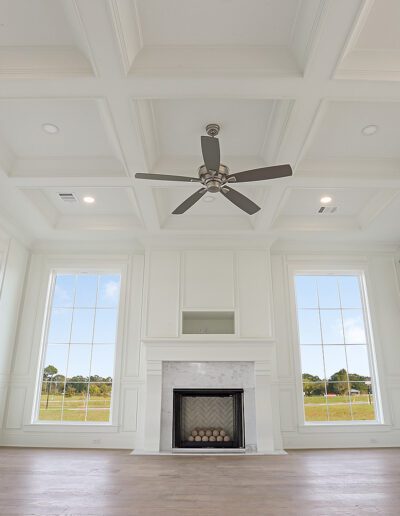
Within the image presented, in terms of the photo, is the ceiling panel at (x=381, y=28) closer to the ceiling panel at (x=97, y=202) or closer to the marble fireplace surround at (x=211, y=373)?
the ceiling panel at (x=97, y=202)

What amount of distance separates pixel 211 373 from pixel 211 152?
10.7 ft

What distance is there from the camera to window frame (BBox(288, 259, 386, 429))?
205 inches

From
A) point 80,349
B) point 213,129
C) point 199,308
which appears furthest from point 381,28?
point 80,349

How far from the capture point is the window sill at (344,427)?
16.8 feet

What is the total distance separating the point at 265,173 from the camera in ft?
10.2

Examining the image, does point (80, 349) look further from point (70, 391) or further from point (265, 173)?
point (265, 173)

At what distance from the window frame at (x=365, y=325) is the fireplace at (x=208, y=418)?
0.91 m

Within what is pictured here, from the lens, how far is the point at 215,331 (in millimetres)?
5594

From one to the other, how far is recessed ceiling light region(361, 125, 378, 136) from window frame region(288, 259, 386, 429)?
8.54 ft

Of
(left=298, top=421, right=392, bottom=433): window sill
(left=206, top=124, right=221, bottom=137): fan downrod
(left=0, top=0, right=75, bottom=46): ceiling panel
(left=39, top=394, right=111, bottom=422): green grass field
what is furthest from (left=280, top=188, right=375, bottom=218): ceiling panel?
(left=39, top=394, right=111, bottom=422): green grass field

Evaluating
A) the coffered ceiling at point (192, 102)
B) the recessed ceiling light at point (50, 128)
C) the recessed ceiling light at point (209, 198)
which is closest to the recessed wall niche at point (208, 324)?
the coffered ceiling at point (192, 102)

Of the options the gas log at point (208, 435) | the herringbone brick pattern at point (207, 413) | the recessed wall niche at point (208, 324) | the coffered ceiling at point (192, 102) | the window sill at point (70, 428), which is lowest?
the gas log at point (208, 435)

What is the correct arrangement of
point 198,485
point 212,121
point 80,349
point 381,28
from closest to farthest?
point 381,28 < point 198,485 < point 212,121 < point 80,349

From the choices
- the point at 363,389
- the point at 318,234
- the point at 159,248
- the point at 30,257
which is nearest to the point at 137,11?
the point at 159,248
